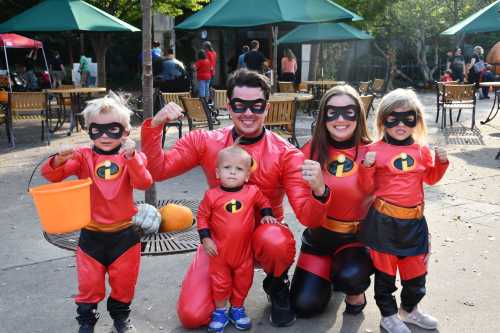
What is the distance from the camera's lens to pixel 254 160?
145 inches

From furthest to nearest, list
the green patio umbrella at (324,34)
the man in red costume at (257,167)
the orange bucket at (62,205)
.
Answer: the green patio umbrella at (324,34) → the man in red costume at (257,167) → the orange bucket at (62,205)

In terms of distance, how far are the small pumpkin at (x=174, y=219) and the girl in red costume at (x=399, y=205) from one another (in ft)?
7.78

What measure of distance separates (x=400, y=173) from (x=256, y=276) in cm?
155

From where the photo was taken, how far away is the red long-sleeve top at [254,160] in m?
3.56

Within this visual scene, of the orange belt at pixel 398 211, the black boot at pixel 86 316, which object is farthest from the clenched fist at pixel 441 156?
the black boot at pixel 86 316

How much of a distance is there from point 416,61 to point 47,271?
25551mm

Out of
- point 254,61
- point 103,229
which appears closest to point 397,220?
point 103,229

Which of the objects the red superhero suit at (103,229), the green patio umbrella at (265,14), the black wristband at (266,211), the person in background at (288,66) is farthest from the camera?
the person in background at (288,66)

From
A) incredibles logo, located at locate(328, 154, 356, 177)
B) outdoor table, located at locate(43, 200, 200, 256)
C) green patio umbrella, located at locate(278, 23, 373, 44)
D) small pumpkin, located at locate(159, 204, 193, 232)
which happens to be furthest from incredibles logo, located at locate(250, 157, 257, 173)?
green patio umbrella, located at locate(278, 23, 373, 44)

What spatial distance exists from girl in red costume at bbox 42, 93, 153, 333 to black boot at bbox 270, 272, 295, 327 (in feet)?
2.92

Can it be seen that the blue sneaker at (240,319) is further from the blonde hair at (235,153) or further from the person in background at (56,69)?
the person in background at (56,69)

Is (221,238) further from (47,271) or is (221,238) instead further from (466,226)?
(466,226)

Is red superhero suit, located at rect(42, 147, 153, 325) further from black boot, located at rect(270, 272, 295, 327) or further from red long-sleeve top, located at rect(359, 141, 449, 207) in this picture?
red long-sleeve top, located at rect(359, 141, 449, 207)

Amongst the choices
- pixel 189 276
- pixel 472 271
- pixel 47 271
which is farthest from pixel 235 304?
pixel 472 271
